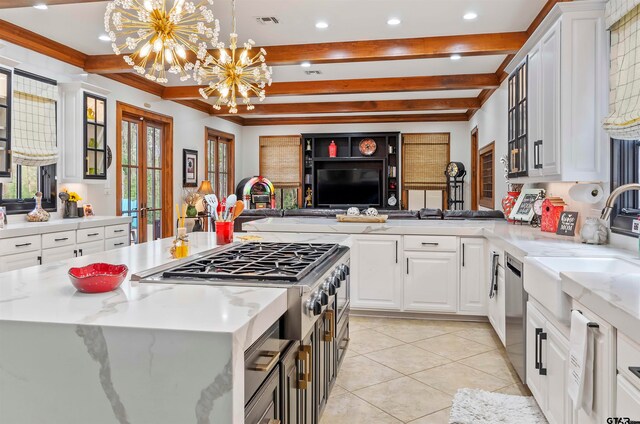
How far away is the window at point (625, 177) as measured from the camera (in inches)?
106

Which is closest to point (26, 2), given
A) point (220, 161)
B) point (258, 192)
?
point (220, 161)

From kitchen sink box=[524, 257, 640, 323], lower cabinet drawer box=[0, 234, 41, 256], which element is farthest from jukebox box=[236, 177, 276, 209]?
kitchen sink box=[524, 257, 640, 323]

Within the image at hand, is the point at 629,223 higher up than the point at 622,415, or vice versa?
the point at 629,223

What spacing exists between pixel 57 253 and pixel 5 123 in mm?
1253

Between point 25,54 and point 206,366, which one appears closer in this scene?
point 206,366

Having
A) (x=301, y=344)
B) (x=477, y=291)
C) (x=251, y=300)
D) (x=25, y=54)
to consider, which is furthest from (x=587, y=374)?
(x=25, y=54)

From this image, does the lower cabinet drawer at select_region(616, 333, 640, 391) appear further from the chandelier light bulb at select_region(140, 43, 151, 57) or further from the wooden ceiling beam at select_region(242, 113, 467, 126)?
the wooden ceiling beam at select_region(242, 113, 467, 126)

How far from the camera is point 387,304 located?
4.30 metres

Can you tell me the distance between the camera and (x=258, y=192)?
33.5 ft

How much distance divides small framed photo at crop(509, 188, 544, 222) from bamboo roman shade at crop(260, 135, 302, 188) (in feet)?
21.5

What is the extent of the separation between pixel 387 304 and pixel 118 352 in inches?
135

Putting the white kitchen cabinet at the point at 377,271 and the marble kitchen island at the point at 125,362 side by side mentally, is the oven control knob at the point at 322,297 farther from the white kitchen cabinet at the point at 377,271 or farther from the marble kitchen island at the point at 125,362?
the white kitchen cabinet at the point at 377,271

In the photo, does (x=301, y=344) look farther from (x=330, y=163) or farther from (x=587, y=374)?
(x=330, y=163)

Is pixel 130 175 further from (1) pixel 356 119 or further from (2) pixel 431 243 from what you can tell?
(1) pixel 356 119
